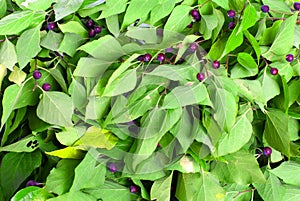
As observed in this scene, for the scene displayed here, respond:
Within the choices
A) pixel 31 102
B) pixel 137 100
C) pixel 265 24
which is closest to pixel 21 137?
pixel 31 102

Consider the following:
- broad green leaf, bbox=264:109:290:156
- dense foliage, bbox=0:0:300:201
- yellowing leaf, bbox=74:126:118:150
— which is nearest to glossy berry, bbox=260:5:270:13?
dense foliage, bbox=0:0:300:201

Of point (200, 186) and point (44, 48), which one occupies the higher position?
point (44, 48)

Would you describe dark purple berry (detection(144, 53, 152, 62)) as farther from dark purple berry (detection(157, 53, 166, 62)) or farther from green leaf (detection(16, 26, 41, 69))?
green leaf (detection(16, 26, 41, 69))

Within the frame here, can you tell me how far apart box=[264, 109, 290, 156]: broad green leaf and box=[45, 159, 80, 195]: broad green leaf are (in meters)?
0.22

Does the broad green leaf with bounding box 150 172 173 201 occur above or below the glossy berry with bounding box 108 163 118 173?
below

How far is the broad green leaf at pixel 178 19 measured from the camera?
0.50 m

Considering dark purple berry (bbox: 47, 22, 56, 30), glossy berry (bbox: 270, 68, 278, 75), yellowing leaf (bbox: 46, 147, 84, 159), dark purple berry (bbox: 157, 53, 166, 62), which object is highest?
dark purple berry (bbox: 47, 22, 56, 30)

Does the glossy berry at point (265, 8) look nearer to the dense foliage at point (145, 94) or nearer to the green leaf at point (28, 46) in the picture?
the dense foliage at point (145, 94)

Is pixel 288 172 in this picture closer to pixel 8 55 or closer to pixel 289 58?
pixel 289 58

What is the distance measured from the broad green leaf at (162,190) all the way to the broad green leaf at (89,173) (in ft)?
0.19

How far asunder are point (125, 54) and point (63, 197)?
6.5 inches

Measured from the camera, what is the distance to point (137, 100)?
0.47 metres

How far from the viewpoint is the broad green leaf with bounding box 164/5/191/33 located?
1.64 ft

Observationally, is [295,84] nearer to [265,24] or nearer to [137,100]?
[265,24]
